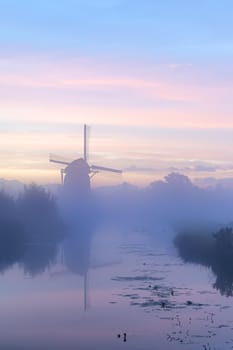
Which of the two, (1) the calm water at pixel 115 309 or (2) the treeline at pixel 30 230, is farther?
(2) the treeline at pixel 30 230

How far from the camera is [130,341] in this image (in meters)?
21.7

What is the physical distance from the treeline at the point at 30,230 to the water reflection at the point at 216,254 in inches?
432

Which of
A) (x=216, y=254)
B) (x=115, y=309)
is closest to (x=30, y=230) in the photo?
(x=216, y=254)

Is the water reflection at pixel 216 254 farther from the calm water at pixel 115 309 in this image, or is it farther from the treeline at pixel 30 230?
the treeline at pixel 30 230

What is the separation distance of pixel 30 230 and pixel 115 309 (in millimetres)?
49254

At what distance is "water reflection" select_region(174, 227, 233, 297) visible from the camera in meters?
36.8

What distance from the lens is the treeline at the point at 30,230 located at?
50406 mm

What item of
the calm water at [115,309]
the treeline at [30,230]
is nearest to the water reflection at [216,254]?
the calm water at [115,309]

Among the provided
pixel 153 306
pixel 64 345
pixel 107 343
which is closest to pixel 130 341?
pixel 107 343

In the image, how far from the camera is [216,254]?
49.1m

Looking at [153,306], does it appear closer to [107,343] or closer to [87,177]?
[107,343]

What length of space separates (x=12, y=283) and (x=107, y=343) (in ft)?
51.1

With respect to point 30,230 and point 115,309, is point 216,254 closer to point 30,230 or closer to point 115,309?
point 115,309

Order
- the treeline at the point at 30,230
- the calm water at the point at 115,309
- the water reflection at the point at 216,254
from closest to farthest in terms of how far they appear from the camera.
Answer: the calm water at the point at 115,309 → the water reflection at the point at 216,254 → the treeline at the point at 30,230
